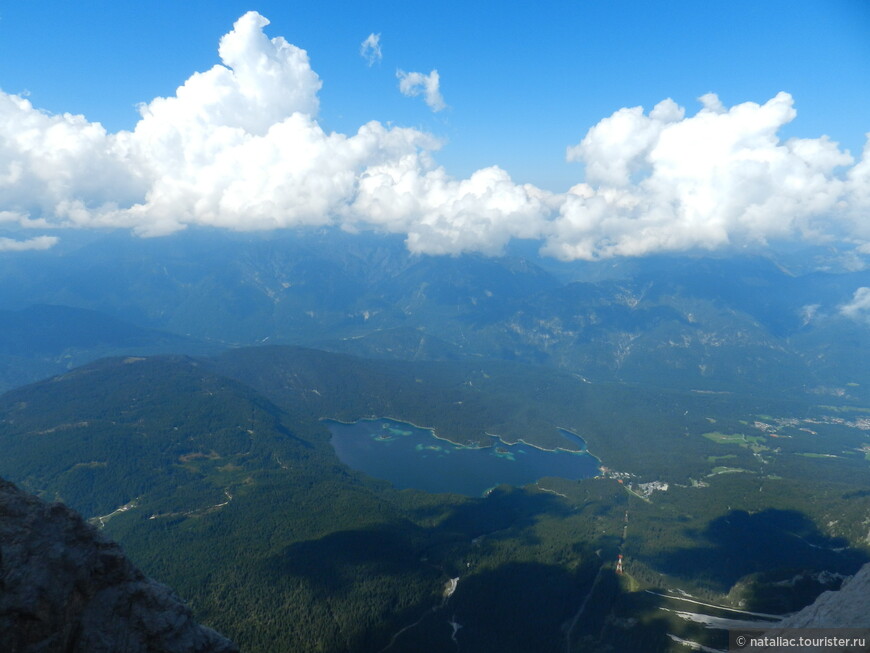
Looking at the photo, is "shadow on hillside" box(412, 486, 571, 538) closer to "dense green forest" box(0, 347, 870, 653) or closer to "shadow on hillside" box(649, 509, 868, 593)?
"dense green forest" box(0, 347, 870, 653)

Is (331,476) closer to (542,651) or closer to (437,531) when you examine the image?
(437,531)

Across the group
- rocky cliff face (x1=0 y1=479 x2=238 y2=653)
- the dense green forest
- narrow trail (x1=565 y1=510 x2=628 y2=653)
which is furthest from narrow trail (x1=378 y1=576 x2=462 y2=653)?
rocky cliff face (x1=0 y1=479 x2=238 y2=653)

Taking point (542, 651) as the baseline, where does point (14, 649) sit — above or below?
above

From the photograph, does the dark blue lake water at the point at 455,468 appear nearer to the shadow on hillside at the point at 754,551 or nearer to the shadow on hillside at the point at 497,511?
the shadow on hillside at the point at 497,511

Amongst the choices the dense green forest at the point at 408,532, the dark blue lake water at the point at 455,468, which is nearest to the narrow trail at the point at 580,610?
the dense green forest at the point at 408,532

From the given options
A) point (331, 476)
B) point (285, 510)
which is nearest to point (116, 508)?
point (285, 510)

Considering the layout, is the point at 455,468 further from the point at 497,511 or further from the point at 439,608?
the point at 439,608
